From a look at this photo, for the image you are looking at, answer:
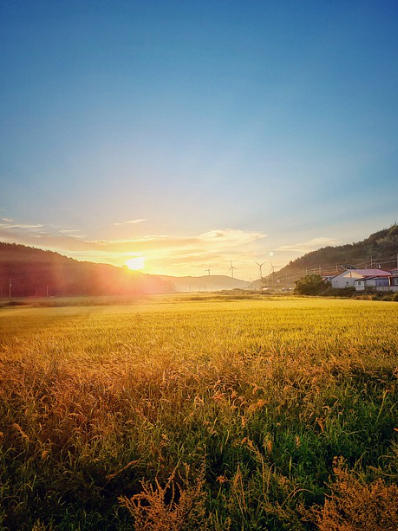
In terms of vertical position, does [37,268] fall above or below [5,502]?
above

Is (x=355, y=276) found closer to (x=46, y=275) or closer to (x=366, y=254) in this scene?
(x=366, y=254)

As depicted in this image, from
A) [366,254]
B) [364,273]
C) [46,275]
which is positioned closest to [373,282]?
[364,273]

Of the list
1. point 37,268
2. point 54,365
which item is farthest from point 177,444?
point 37,268

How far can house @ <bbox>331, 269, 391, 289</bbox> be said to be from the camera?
90.0 metres

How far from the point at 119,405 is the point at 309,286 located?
8455 centimetres

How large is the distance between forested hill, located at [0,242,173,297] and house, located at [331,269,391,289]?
114 m

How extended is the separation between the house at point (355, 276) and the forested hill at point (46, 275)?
114026mm

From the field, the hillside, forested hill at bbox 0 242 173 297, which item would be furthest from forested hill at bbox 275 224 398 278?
the field

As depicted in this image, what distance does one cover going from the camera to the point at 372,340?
11.0m

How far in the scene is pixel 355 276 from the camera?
9400 centimetres

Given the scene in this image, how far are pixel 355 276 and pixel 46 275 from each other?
13845 centimetres

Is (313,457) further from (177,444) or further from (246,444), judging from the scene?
(177,444)

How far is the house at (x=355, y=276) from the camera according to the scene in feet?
295

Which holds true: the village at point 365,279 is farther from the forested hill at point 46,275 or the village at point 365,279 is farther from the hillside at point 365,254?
the forested hill at point 46,275
